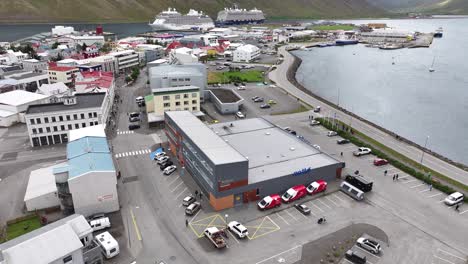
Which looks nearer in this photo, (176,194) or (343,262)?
(343,262)

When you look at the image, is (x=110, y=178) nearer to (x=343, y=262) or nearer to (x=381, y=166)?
(x=343, y=262)

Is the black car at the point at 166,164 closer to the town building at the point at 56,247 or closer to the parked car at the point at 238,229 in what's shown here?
the parked car at the point at 238,229

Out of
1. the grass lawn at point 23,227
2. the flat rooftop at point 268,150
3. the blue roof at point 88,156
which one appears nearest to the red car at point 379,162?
the flat rooftop at point 268,150

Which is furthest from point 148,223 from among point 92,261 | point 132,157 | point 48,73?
point 48,73

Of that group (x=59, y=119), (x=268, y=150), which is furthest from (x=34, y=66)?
(x=268, y=150)

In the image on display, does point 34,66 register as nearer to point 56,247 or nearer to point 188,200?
point 188,200

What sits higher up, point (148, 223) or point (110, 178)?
point (110, 178)
